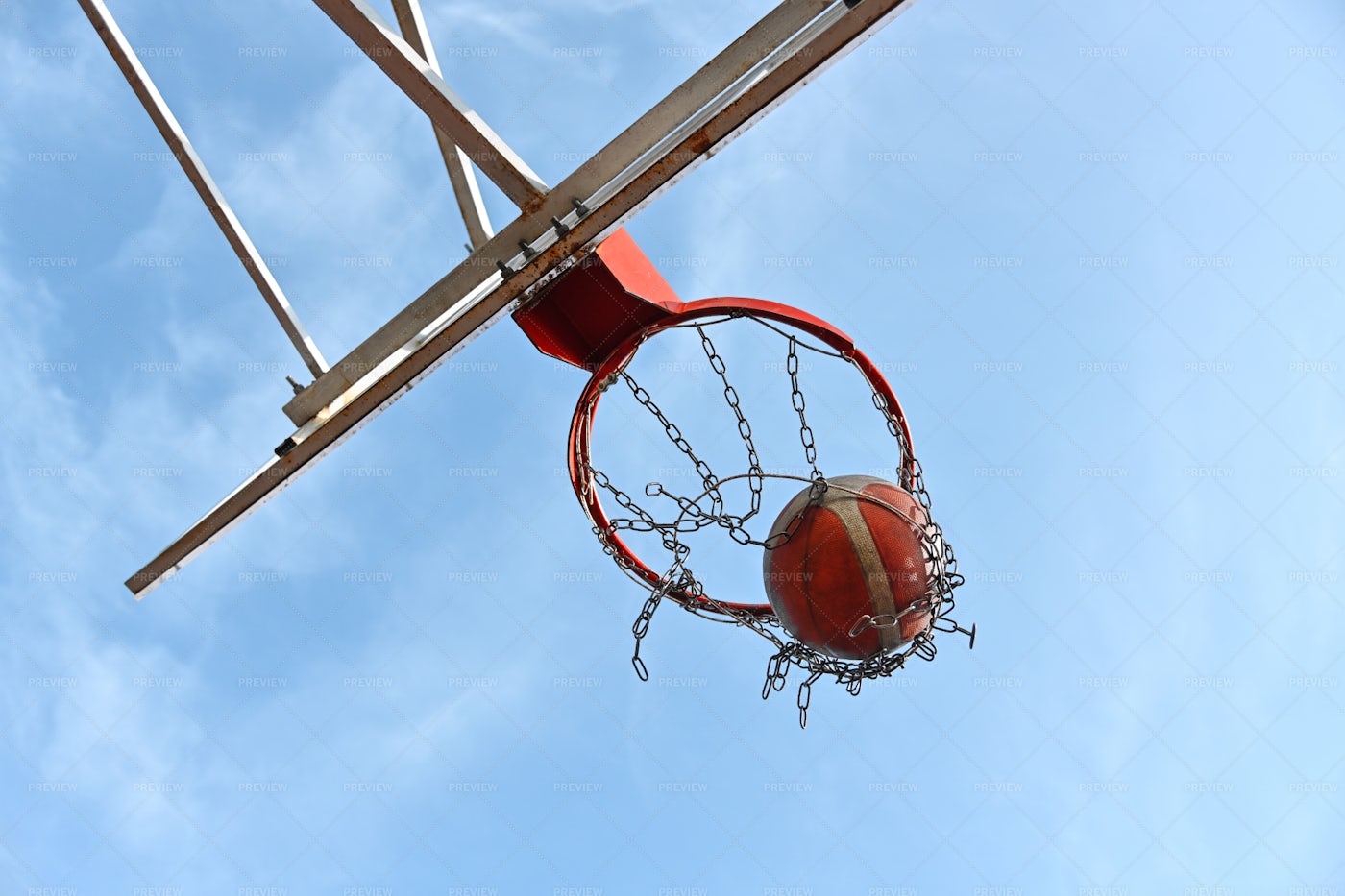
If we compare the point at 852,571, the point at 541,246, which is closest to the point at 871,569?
the point at 852,571

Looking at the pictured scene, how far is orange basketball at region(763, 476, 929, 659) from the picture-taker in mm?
5285

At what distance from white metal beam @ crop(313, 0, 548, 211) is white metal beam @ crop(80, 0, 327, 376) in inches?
50.5

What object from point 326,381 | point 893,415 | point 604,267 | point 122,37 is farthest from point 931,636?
point 122,37

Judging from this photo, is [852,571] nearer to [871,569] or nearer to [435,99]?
[871,569]

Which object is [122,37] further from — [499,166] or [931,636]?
[931,636]

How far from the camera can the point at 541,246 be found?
5.03 meters

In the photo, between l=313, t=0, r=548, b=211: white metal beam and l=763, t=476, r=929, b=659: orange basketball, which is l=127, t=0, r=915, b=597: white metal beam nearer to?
l=313, t=0, r=548, b=211: white metal beam

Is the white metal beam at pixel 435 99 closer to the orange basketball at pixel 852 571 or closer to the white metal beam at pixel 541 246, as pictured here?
A: the white metal beam at pixel 541 246

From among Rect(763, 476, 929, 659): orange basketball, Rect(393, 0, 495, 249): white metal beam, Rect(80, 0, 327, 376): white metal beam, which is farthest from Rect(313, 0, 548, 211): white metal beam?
Rect(763, 476, 929, 659): orange basketball

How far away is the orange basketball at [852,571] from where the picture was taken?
5285 mm

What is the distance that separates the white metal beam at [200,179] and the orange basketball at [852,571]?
8.74 ft

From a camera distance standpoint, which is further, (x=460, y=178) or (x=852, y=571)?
(x=460, y=178)

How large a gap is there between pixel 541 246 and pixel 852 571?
6.98 ft

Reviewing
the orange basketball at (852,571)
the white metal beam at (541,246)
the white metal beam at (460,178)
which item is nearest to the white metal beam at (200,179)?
the white metal beam at (541,246)
